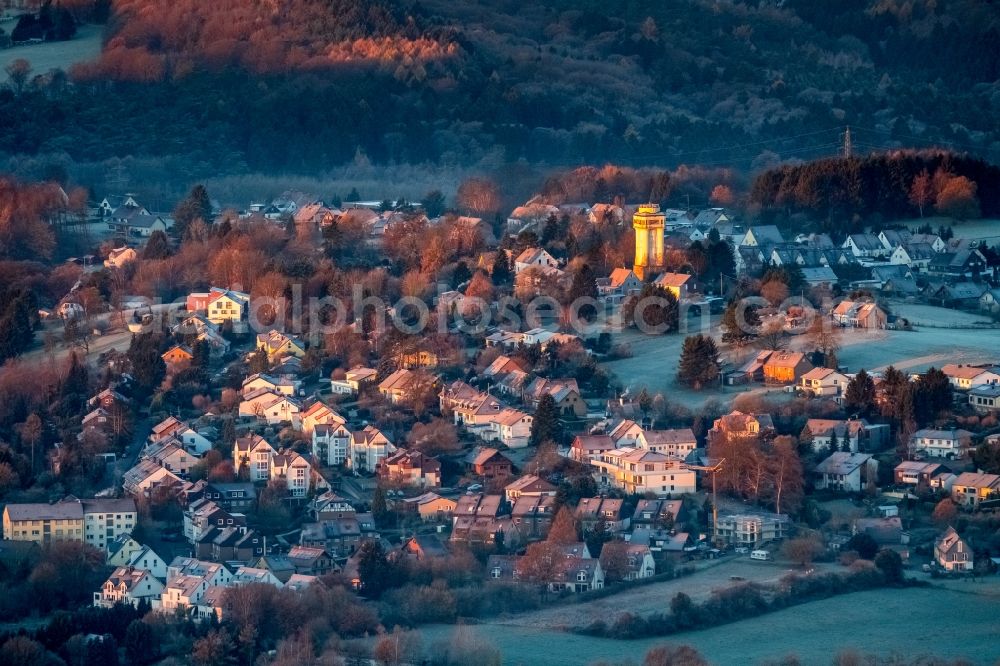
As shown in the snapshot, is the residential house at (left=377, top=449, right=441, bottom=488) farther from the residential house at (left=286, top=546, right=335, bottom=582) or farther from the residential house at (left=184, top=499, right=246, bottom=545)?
the residential house at (left=286, top=546, right=335, bottom=582)

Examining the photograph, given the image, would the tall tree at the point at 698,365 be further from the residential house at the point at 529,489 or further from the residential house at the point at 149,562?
the residential house at the point at 149,562

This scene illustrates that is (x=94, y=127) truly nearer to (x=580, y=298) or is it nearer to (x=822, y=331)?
(x=580, y=298)

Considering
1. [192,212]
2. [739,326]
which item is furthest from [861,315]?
[192,212]

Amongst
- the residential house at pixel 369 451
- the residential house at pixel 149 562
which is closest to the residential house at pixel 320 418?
the residential house at pixel 369 451

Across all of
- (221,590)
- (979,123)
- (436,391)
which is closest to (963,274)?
(436,391)

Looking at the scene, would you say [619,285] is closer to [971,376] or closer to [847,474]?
[971,376]

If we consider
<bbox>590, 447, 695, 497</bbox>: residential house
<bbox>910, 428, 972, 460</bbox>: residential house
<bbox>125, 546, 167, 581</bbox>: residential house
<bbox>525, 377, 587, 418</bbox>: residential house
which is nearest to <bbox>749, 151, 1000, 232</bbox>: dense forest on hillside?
<bbox>525, 377, 587, 418</bbox>: residential house
